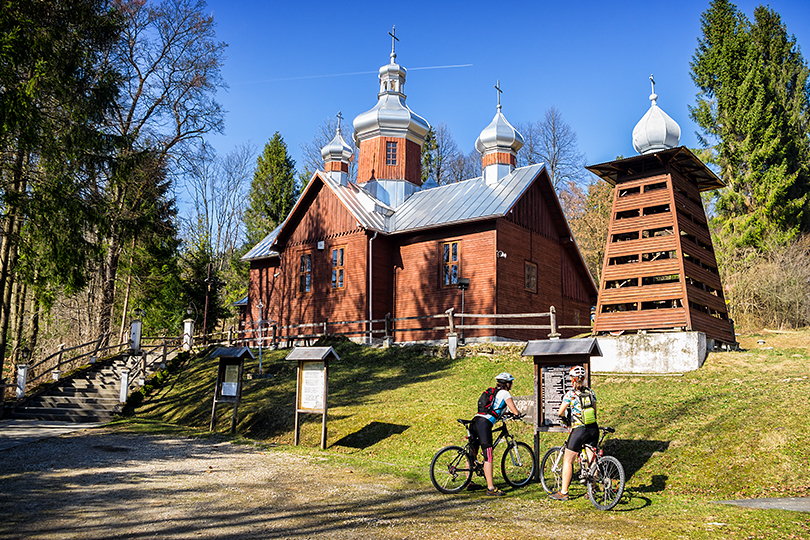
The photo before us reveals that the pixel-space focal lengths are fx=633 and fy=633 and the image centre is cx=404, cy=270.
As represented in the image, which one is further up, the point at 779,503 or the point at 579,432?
the point at 579,432

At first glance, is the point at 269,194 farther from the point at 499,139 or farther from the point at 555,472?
the point at 555,472

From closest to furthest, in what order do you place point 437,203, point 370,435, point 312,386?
point 370,435
point 312,386
point 437,203

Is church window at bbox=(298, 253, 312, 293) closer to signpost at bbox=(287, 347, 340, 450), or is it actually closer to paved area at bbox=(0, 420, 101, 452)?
paved area at bbox=(0, 420, 101, 452)

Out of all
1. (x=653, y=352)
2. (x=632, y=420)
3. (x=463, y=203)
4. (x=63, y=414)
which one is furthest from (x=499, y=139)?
(x=63, y=414)

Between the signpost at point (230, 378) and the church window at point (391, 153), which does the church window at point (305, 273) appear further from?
the signpost at point (230, 378)

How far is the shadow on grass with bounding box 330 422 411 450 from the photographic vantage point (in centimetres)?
1395

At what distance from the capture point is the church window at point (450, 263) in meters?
24.6

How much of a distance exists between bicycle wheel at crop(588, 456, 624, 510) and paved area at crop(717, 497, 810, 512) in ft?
4.98

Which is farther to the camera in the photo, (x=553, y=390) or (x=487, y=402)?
(x=553, y=390)

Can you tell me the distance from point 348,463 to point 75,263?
871cm

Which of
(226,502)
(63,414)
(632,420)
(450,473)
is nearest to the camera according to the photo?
(226,502)

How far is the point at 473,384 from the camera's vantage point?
57.2 feet

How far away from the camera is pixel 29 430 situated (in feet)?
56.4

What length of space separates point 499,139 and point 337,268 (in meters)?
9.07
